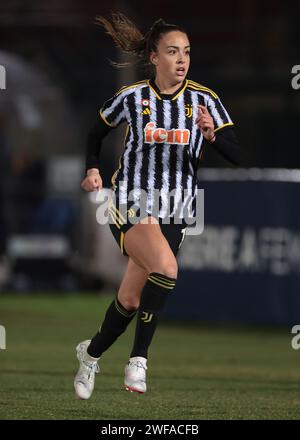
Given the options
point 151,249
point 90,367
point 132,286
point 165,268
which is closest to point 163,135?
point 151,249

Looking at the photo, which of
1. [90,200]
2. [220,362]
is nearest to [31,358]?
[220,362]

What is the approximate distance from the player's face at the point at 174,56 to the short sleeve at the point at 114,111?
30 cm

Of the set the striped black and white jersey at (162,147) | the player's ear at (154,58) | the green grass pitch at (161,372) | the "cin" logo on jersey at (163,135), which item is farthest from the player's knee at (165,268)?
the player's ear at (154,58)

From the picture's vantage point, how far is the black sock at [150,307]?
24.1ft

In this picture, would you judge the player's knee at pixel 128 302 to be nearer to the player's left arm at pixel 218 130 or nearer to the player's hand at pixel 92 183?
the player's hand at pixel 92 183

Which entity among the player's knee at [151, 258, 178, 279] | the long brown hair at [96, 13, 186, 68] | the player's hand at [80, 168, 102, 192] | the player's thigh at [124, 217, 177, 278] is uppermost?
the long brown hair at [96, 13, 186, 68]

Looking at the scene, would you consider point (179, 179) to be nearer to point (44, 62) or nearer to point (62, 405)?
point (62, 405)

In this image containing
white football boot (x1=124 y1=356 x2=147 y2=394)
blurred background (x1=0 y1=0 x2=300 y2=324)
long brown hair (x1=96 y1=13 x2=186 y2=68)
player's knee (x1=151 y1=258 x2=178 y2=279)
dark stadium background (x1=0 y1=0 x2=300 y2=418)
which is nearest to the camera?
white football boot (x1=124 y1=356 x2=147 y2=394)

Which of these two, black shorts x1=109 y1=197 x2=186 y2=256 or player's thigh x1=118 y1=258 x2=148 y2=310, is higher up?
black shorts x1=109 y1=197 x2=186 y2=256

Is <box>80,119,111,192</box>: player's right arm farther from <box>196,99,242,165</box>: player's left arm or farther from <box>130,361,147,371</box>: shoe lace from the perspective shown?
<box>130,361,147,371</box>: shoe lace

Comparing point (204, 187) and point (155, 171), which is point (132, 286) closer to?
point (155, 171)

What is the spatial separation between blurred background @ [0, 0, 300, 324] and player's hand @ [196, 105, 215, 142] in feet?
20.8

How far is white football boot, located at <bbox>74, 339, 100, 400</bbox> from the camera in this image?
303 inches

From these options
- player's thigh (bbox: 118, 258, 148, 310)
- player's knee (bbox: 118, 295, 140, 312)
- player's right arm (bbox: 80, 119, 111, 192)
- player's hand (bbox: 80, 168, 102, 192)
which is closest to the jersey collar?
player's right arm (bbox: 80, 119, 111, 192)
